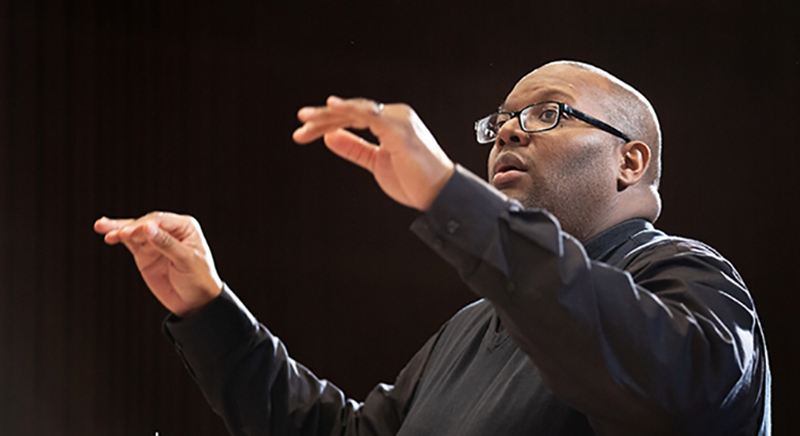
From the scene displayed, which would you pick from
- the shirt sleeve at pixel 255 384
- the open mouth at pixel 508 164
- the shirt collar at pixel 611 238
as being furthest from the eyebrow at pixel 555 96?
the shirt sleeve at pixel 255 384

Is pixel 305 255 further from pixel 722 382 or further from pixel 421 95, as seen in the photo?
pixel 722 382

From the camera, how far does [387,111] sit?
2.62 feet

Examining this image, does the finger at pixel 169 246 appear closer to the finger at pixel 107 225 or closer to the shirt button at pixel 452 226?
the finger at pixel 107 225

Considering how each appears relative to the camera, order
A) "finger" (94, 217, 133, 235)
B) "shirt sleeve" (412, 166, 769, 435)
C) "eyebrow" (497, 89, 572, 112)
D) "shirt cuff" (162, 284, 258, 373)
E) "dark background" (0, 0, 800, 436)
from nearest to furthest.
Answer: "shirt sleeve" (412, 166, 769, 435) < "finger" (94, 217, 133, 235) < "shirt cuff" (162, 284, 258, 373) < "eyebrow" (497, 89, 572, 112) < "dark background" (0, 0, 800, 436)

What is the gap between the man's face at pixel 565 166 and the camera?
1.31 metres

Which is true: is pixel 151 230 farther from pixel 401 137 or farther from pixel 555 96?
pixel 555 96

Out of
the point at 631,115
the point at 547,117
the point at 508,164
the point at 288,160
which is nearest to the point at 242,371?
the point at 508,164

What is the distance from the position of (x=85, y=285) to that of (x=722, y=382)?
1874 mm

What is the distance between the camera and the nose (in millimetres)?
1335

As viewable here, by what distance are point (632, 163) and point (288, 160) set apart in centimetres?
129

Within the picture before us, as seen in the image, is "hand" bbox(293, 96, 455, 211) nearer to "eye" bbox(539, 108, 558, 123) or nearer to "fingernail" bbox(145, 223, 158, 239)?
"fingernail" bbox(145, 223, 158, 239)

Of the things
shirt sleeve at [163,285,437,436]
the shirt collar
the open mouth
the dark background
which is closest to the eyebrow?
the open mouth

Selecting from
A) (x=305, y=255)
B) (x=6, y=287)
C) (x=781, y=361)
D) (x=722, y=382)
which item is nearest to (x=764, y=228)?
(x=781, y=361)

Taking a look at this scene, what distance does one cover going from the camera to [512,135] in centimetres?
135
